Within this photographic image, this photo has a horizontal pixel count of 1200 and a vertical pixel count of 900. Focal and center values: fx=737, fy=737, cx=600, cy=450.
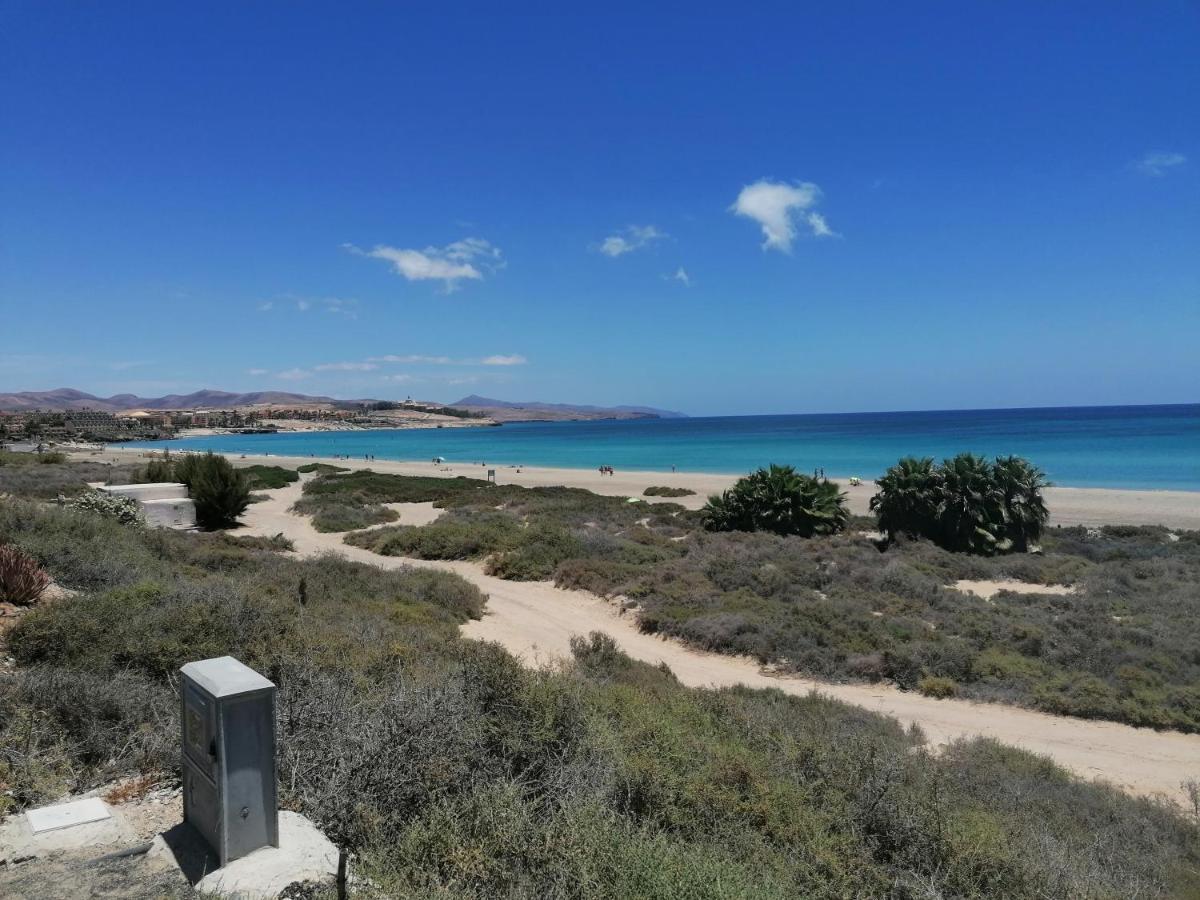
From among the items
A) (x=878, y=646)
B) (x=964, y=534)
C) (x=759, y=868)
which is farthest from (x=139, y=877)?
(x=964, y=534)

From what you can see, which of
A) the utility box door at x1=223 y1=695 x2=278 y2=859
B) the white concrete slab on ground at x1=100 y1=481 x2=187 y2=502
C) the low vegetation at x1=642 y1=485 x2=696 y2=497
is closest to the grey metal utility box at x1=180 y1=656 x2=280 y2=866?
the utility box door at x1=223 y1=695 x2=278 y2=859

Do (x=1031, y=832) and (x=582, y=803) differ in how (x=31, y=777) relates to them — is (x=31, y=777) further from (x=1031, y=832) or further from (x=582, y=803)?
(x=1031, y=832)

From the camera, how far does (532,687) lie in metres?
5.39

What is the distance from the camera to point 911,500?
63.1 ft

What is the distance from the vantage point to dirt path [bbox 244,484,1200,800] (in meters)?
7.55

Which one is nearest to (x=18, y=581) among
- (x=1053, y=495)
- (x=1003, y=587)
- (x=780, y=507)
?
(x=1003, y=587)

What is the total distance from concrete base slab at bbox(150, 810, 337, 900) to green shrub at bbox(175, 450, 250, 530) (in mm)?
19178

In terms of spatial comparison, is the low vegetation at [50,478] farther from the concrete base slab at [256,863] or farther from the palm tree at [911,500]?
the palm tree at [911,500]

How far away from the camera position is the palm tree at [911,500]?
62.4 ft

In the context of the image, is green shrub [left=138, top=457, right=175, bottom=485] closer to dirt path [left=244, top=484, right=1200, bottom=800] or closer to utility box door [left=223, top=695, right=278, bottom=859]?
dirt path [left=244, top=484, right=1200, bottom=800]

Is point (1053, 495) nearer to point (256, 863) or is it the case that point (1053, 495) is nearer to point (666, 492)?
point (666, 492)

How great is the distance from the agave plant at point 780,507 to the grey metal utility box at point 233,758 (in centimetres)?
1745

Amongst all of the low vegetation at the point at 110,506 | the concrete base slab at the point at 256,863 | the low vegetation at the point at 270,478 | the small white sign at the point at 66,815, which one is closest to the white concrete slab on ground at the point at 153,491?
the low vegetation at the point at 110,506

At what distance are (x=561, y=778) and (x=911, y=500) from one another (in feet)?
55.8
